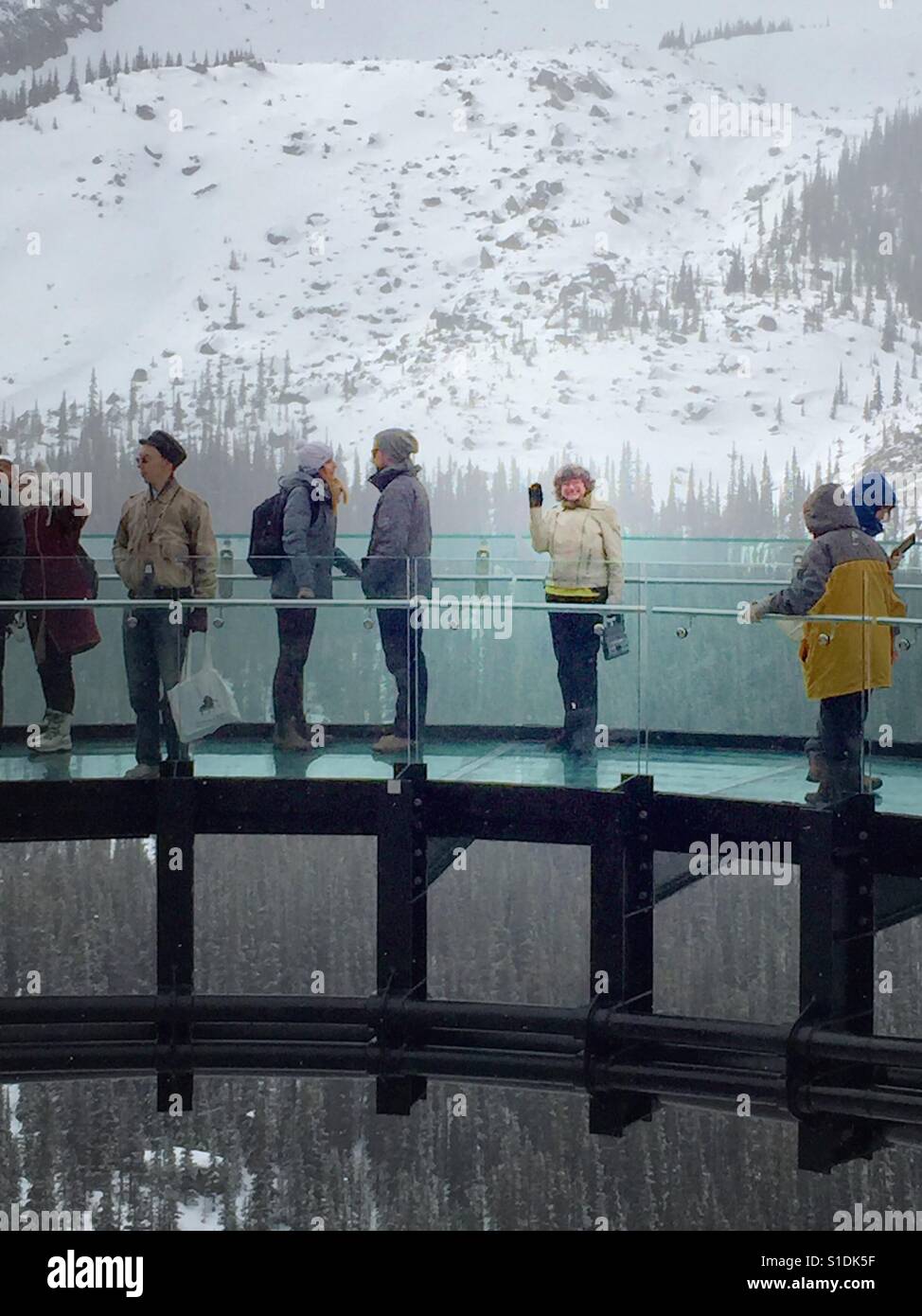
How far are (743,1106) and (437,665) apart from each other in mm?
2867

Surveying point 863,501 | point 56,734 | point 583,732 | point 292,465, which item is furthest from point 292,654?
point 292,465

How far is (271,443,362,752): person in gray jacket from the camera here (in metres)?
12.0

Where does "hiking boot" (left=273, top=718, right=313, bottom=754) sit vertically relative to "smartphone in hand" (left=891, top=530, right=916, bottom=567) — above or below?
below

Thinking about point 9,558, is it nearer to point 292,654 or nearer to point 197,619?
point 197,619

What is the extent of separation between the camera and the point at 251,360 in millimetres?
153000

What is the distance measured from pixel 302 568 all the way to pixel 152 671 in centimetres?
103

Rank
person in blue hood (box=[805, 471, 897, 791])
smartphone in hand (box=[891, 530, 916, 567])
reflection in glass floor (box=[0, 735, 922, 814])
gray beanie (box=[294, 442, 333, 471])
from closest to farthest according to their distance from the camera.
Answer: person in blue hood (box=[805, 471, 897, 791]) → smartphone in hand (box=[891, 530, 916, 567]) → reflection in glass floor (box=[0, 735, 922, 814]) → gray beanie (box=[294, 442, 333, 471])

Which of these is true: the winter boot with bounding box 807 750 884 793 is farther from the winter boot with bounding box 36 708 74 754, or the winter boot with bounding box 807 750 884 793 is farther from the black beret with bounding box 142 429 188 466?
the winter boot with bounding box 36 708 74 754

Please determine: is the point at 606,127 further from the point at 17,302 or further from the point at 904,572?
the point at 904,572

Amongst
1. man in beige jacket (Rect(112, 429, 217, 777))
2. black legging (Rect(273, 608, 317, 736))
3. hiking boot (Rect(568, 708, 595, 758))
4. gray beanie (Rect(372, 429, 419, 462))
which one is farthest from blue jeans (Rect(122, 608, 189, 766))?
hiking boot (Rect(568, 708, 595, 758))

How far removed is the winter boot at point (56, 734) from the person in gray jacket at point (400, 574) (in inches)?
69.3

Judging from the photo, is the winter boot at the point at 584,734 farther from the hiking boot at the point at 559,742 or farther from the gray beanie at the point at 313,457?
the gray beanie at the point at 313,457

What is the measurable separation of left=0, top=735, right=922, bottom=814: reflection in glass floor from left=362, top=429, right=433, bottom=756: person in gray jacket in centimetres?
20
